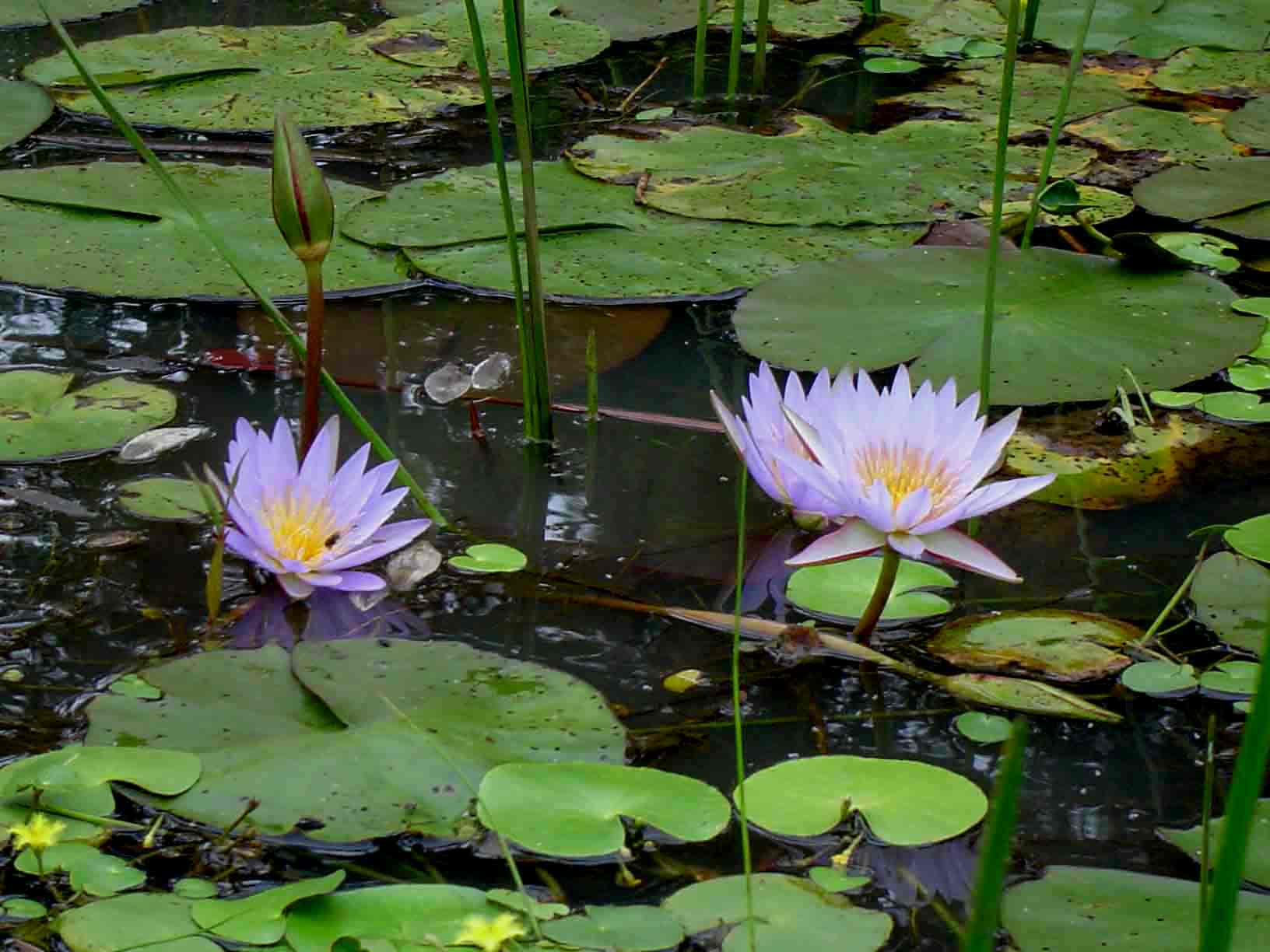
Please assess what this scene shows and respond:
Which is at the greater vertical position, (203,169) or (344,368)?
(203,169)

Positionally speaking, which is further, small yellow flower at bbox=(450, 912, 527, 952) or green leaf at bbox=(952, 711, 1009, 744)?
green leaf at bbox=(952, 711, 1009, 744)

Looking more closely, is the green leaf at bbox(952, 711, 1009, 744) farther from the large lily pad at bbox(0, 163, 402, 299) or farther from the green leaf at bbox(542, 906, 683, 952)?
the large lily pad at bbox(0, 163, 402, 299)

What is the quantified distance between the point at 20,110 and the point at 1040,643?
2.89 metres

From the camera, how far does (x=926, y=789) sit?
133 cm

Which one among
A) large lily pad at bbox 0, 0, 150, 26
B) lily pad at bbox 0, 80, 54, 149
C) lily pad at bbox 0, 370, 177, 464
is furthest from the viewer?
large lily pad at bbox 0, 0, 150, 26

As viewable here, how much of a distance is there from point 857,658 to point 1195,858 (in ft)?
1.38

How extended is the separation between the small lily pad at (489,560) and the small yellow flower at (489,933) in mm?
663

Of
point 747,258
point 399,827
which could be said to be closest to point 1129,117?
point 747,258

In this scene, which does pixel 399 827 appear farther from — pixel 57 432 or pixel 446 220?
pixel 446 220

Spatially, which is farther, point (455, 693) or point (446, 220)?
point (446, 220)

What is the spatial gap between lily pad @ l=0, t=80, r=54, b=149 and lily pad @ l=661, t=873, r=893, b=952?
273cm

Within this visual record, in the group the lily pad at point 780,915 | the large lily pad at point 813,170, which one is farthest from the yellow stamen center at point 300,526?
the large lily pad at point 813,170

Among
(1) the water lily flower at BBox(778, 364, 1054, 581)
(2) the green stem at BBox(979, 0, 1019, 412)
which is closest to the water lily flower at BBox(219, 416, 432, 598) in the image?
(1) the water lily flower at BBox(778, 364, 1054, 581)

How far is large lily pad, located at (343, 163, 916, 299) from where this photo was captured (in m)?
2.55
